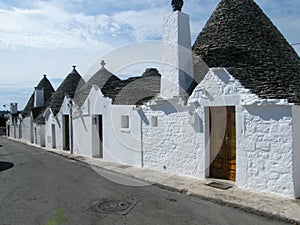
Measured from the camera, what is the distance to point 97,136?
16.1m

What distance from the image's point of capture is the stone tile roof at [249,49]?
8.15 metres

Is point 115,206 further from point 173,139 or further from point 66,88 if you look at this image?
point 66,88

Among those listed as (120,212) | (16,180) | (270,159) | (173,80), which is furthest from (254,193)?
(16,180)

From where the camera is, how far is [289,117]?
6.92 meters

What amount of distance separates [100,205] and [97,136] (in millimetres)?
9332

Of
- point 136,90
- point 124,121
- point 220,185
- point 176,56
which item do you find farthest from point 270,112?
point 136,90

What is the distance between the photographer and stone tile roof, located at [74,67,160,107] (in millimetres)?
13023

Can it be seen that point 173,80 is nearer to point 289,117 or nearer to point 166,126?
point 166,126

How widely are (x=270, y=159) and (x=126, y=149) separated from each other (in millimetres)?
6956

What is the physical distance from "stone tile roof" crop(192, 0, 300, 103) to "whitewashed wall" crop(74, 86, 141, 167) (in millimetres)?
4343

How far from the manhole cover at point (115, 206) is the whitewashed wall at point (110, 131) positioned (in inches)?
185

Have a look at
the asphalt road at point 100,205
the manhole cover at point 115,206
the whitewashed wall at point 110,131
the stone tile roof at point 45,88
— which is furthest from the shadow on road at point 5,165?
the stone tile roof at point 45,88

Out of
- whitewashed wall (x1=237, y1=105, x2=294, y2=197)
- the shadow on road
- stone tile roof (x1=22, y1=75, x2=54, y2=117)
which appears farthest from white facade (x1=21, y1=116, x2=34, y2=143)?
whitewashed wall (x1=237, y1=105, x2=294, y2=197)

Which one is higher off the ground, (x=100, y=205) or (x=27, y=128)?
(x=100, y=205)
